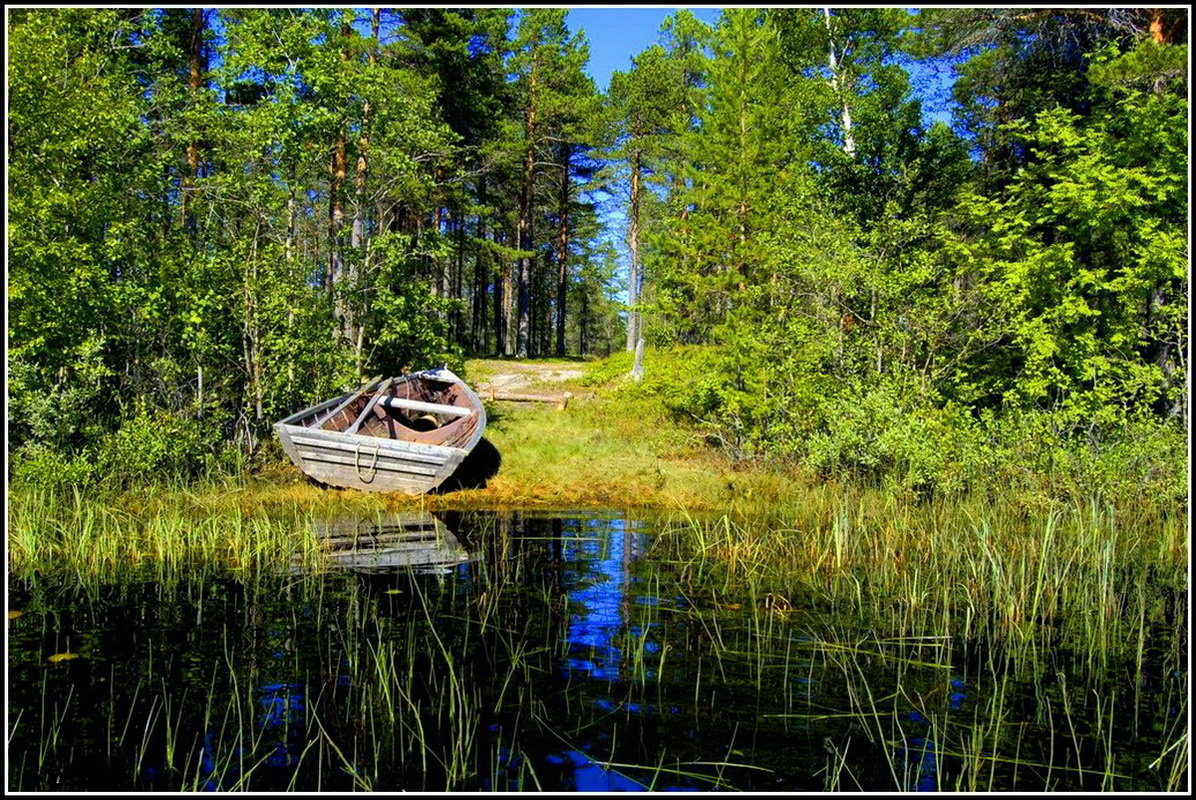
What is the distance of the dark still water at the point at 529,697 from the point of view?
4.13 m

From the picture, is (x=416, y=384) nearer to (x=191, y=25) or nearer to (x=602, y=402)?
(x=602, y=402)

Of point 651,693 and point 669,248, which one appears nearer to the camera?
point 651,693

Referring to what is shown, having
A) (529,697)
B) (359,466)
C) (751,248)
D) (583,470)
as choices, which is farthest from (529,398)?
(529,697)

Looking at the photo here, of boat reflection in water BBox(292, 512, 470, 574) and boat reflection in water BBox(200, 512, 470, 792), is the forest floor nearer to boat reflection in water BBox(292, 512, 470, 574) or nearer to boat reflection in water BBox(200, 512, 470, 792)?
boat reflection in water BBox(292, 512, 470, 574)

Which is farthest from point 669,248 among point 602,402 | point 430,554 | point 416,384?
point 430,554

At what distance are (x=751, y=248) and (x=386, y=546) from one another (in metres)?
11.4

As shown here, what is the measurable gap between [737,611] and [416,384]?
38.9 ft

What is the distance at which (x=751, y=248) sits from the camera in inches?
683

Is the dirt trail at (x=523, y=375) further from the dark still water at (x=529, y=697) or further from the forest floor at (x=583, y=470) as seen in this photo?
the dark still water at (x=529, y=697)

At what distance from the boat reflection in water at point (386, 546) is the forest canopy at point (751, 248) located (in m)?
3.38

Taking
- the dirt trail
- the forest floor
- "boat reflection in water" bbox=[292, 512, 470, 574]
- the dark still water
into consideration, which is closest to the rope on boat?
the forest floor

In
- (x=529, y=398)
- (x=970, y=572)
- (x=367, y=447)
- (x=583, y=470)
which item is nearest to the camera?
(x=970, y=572)

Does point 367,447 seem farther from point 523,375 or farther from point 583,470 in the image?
point 523,375

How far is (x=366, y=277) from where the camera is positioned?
52.6 feet
